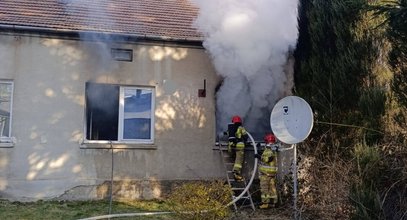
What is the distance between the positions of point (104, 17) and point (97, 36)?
3.21ft

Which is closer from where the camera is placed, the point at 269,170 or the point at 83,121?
the point at 269,170

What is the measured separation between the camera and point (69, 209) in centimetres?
962

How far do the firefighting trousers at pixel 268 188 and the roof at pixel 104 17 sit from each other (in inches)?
149

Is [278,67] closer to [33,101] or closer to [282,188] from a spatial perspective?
[282,188]

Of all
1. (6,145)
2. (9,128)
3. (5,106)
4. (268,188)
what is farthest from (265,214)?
(5,106)

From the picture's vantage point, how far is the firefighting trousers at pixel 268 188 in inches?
408

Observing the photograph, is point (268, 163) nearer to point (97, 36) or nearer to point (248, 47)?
point (248, 47)

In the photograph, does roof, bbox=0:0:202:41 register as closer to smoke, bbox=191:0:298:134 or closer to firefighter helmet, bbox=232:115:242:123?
smoke, bbox=191:0:298:134

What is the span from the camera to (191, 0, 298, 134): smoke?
35.8 feet

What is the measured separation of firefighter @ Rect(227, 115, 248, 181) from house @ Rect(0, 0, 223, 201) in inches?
21.6

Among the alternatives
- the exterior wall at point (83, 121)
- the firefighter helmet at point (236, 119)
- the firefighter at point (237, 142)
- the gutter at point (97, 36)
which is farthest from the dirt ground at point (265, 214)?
the gutter at point (97, 36)

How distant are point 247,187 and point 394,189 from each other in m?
3.65

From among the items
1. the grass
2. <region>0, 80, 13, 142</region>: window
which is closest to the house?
<region>0, 80, 13, 142</region>: window

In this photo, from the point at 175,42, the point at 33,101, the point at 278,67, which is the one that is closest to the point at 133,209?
the point at 33,101
